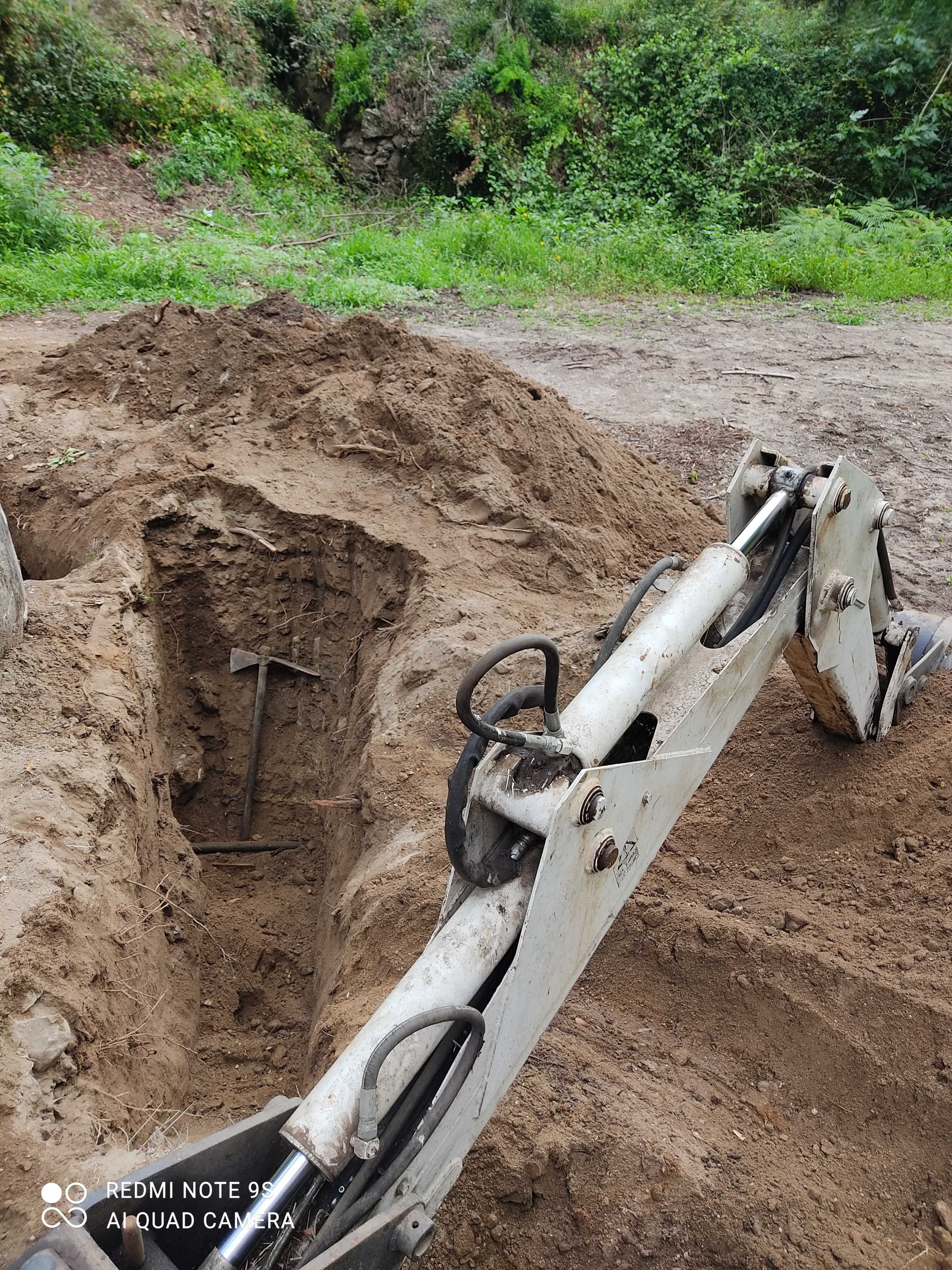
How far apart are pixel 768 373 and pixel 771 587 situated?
6425 millimetres

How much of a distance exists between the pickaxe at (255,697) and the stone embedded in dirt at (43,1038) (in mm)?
2345

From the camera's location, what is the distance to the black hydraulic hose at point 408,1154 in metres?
1.61

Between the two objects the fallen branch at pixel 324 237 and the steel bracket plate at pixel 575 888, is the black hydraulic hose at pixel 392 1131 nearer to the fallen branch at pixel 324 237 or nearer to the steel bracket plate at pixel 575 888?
the steel bracket plate at pixel 575 888

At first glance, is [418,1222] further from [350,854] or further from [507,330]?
[507,330]

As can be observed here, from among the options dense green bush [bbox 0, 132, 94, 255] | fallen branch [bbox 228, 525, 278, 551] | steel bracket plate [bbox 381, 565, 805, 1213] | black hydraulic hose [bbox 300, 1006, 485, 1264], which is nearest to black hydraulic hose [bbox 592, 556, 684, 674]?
steel bracket plate [bbox 381, 565, 805, 1213]

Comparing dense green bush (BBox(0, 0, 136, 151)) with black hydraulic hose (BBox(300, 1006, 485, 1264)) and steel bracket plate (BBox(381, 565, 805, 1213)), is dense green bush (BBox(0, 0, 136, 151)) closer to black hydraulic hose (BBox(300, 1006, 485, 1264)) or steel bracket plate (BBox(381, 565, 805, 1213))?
steel bracket plate (BBox(381, 565, 805, 1213))

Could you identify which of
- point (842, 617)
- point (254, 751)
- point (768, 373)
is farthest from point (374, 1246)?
point (768, 373)

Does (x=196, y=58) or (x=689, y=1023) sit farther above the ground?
(x=196, y=58)

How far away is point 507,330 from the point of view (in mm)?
9852

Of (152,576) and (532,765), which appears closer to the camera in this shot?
(532,765)

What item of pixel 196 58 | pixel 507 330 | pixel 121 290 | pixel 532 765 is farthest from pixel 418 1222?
pixel 196 58

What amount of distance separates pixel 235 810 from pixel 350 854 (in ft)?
4.33

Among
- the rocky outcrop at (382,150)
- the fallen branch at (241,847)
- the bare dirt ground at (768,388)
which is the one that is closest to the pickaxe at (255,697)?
the fallen branch at (241,847)

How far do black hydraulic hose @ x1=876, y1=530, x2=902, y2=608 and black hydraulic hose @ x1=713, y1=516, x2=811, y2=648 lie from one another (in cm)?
53
